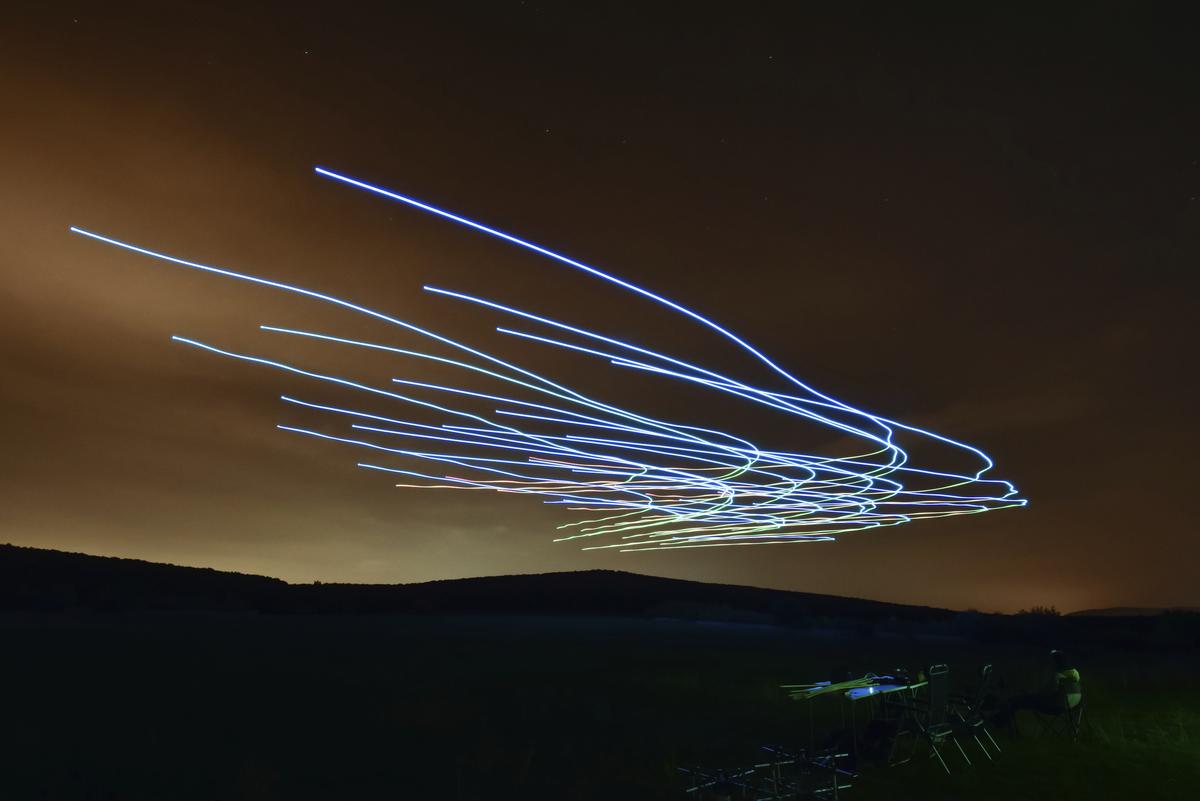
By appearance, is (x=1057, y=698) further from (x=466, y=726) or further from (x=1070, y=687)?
(x=466, y=726)

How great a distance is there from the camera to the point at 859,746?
7117 mm

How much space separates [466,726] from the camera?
9.11 meters

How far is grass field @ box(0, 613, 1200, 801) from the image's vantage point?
6520 millimetres

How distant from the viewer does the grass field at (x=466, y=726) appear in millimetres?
6520

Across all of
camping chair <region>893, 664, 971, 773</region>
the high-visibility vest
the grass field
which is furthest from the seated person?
camping chair <region>893, 664, 971, 773</region>

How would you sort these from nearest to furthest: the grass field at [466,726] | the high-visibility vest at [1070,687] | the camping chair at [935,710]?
the grass field at [466,726] < the camping chair at [935,710] < the high-visibility vest at [1070,687]

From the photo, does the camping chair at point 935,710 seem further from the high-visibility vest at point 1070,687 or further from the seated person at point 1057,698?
the high-visibility vest at point 1070,687

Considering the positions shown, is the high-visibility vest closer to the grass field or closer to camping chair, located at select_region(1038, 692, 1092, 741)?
camping chair, located at select_region(1038, 692, 1092, 741)

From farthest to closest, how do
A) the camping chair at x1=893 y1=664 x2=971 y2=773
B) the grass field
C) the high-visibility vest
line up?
the high-visibility vest → the camping chair at x1=893 y1=664 x2=971 y2=773 → the grass field

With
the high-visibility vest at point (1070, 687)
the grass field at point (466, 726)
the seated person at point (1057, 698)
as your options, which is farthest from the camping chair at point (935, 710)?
the high-visibility vest at point (1070, 687)

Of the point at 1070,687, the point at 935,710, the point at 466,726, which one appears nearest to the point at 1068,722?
the point at 1070,687

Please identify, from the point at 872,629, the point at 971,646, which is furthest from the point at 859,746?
the point at 872,629

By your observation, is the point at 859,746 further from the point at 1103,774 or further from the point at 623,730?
the point at 623,730

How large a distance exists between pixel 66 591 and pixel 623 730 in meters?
34.5
